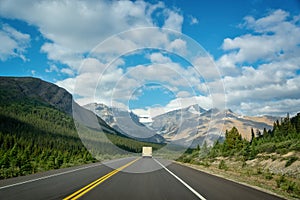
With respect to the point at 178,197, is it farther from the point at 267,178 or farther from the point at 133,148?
the point at 133,148

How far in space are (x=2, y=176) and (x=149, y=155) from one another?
54.5 m

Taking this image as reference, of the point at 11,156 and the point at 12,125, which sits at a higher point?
the point at 12,125

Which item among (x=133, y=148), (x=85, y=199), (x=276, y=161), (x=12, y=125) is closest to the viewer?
(x=85, y=199)

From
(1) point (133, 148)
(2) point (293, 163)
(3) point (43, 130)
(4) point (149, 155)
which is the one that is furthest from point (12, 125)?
(2) point (293, 163)

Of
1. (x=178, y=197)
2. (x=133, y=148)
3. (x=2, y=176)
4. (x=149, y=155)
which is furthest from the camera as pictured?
(x=133, y=148)

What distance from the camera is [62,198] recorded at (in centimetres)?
867

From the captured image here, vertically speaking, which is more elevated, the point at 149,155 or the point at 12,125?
the point at 12,125

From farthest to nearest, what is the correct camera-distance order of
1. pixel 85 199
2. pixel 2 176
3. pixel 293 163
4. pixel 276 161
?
pixel 276 161
pixel 293 163
pixel 2 176
pixel 85 199

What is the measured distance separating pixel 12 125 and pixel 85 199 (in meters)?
168

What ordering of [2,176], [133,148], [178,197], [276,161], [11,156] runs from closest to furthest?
[178,197], [2,176], [11,156], [276,161], [133,148]

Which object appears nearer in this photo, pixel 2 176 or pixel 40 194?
pixel 40 194

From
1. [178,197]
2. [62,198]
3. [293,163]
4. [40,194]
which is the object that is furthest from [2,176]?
[293,163]

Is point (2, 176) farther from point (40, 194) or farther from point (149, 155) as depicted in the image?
point (149, 155)

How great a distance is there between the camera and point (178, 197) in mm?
9414
